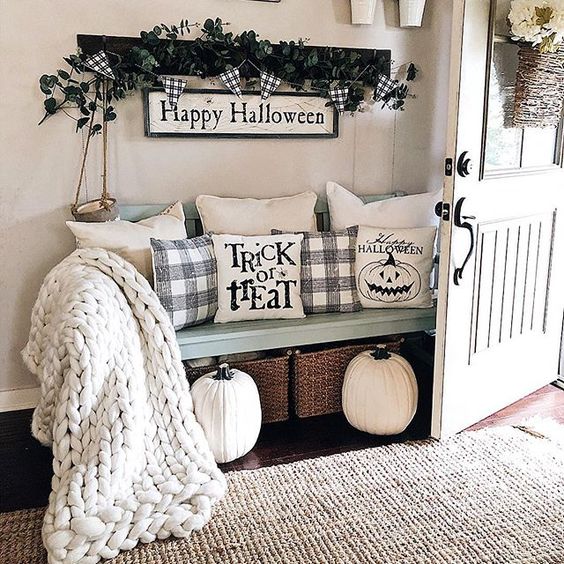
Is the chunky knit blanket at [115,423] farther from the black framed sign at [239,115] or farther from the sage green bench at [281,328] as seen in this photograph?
the black framed sign at [239,115]

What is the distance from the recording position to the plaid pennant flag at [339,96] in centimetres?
306

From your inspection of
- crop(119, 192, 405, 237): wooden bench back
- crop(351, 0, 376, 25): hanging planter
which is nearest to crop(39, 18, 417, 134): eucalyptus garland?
crop(351, 0, 376, 25): hanging planter

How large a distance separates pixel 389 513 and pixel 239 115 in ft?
5.68

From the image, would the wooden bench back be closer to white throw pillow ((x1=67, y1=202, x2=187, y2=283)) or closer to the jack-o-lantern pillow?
white throw pillow ((x1=67, y1=202, x2=187, y2=283))

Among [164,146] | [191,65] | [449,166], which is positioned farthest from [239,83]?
[449,166]

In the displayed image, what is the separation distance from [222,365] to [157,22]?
141cm

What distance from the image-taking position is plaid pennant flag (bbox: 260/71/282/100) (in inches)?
115

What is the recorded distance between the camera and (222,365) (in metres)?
2.54

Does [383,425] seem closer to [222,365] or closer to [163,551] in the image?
[222,365]

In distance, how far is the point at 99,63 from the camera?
268 centimetres

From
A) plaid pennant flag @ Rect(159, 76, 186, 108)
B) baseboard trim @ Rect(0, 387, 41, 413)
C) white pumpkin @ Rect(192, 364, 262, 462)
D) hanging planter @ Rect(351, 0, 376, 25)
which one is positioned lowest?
baseboard trim @ Rect(0, 387, 41, 413)

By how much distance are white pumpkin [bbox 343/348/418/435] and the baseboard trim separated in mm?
1315

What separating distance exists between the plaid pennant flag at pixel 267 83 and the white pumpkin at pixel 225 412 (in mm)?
1198

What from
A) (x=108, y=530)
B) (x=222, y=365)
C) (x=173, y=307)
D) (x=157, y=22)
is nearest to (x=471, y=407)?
(x=222, y=365)
